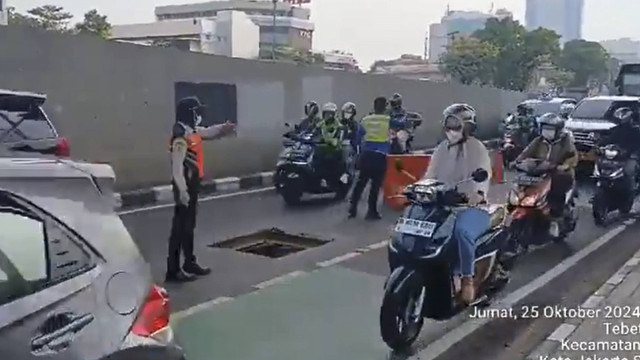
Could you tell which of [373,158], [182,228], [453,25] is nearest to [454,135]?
[182,228]

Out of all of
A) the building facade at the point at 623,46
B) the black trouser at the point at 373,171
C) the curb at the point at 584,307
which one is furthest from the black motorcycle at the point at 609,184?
the building facade at the point at 623,46

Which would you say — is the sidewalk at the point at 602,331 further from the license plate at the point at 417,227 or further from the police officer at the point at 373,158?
the police officer at the point at 373,158

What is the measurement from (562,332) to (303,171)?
6.50 m

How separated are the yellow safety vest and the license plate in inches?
213

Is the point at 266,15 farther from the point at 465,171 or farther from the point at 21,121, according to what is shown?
the point at 465,171

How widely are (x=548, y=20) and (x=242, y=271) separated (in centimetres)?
10382

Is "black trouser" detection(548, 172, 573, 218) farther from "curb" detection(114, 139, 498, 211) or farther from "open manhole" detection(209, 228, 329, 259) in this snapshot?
"curb" detection(114, 139, 498, 211)

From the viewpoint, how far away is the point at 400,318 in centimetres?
521

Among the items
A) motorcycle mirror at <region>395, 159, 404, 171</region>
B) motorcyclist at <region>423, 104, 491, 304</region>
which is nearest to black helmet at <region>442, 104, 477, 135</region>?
motorcyclist at <region>423, 104, 491, 304</region>

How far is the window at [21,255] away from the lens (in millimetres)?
2371

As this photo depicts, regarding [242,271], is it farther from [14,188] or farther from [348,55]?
[348,55]

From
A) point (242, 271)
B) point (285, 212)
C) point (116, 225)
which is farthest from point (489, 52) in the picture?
point (116, 225)

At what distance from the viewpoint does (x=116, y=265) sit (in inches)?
106

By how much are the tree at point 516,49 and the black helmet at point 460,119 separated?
43.1m
